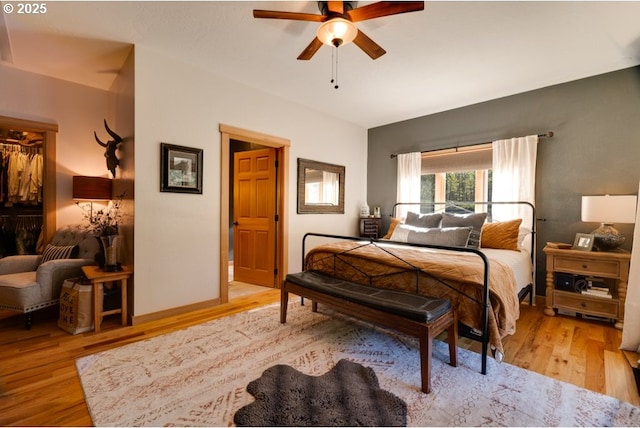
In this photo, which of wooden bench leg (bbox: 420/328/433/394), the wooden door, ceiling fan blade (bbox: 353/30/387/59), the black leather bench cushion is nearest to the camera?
wooden bench leg (bbox: 420/328/433/394)

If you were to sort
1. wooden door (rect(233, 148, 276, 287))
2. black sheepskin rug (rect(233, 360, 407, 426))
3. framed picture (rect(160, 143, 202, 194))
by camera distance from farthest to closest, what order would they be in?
wooden door (rect(233, 148, 276, 287)) → framed picture (rect(160, 143, 202, 194)) → black sheepskin rug (rect(233, 360, 407, 426))

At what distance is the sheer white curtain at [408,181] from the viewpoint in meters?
4.64

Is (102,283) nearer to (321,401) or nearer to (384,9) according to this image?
(321,401)

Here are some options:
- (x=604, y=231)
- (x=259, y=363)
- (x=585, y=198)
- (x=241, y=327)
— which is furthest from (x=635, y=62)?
(x=241, y=327)

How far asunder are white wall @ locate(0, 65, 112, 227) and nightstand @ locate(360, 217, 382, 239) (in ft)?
12.8

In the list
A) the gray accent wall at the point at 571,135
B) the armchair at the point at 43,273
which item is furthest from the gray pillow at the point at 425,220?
the armchair at the point at 43,273

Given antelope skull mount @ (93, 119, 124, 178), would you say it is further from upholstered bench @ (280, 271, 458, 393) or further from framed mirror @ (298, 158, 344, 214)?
upholstered bench @ (280, 271, 458, 393)

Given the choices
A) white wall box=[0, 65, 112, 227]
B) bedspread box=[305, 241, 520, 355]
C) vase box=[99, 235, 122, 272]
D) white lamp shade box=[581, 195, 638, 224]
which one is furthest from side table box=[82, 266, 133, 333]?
white lamp shade box=[581, 195, 638, 224]

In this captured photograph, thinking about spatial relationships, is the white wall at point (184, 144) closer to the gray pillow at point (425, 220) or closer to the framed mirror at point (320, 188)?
the framed mirror at point (320, 188)

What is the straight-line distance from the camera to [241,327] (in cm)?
270

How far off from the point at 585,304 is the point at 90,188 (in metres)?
5.57

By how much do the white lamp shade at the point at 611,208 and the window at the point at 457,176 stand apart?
1.26m

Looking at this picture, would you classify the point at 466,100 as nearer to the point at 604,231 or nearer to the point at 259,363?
the point at 604,231

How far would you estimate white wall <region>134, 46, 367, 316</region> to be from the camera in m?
2.79
